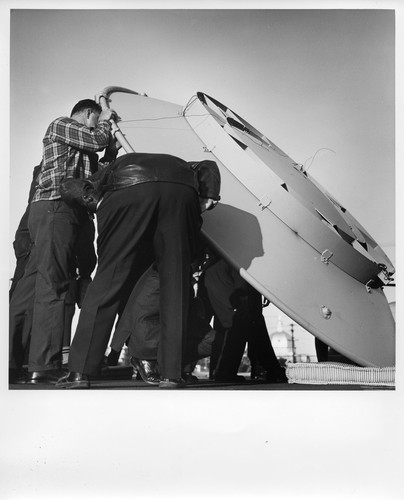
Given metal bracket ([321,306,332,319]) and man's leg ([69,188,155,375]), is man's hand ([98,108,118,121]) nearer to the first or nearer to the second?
man's leg ([69,188,155,375])

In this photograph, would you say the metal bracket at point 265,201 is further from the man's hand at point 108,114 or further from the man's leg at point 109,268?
the man's hand at point 108,114

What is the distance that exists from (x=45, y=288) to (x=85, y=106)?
0.92 m

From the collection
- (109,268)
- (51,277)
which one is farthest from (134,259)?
(51,277)

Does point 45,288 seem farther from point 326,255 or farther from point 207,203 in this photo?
point 326,255

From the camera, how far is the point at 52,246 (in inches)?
140

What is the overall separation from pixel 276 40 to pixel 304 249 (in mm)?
1070

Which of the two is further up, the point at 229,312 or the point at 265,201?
the point at 265,201

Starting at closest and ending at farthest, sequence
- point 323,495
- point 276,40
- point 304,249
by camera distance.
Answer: point 323,495 < point 304,249 < point 276,40

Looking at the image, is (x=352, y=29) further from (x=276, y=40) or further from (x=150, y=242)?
(x=150, y=242)

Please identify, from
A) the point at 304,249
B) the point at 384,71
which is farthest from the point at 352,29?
the point at 304,249

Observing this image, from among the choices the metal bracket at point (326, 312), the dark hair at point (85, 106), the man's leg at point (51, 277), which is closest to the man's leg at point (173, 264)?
the man's leg at point (51, 277)

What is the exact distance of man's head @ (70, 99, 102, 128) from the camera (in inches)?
151

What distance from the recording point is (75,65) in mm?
3934

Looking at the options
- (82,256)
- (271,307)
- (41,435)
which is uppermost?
(82,256)
